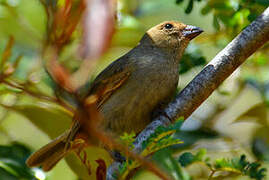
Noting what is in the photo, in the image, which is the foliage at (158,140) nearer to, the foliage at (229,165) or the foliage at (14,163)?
the foliage at (229,165)

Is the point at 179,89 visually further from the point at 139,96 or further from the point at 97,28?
the point at 97,28

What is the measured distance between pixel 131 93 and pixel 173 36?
88cm

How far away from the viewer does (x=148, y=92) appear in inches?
140

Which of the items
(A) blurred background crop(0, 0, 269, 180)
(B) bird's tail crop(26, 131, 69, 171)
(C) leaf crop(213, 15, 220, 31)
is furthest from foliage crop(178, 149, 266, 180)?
(B) bird's tail crop(26, 131, 69, 171)

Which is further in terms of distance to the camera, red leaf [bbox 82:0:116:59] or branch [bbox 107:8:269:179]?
branch [bbox 107:8:269:179]

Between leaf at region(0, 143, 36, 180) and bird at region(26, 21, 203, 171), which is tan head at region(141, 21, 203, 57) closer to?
bird at region(26, 21, 203, 171)

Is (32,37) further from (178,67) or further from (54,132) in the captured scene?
(178,67)

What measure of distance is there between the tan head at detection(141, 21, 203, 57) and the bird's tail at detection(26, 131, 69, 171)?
1.20 metres

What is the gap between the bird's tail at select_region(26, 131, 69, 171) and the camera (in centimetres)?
350

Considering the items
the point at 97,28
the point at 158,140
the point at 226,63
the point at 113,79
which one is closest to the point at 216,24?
the point at 226,63

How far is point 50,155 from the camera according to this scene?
3.90m

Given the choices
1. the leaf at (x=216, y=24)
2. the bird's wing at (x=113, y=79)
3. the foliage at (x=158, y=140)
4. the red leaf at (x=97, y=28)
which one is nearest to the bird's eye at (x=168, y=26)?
the bird's wing at (x=113, y=79)

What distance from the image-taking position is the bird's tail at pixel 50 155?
3500mm

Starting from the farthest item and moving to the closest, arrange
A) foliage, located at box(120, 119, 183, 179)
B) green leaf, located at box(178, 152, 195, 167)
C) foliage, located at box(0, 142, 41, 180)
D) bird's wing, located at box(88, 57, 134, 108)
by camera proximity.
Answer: bird's wing, located at box(88, 57, 134, 108) → foliage, located at box(0, 142, 41, 180) → green leaf, located at box(178, 152, 195, 167) → foliage, located at box(120, 119, 183, 179)
